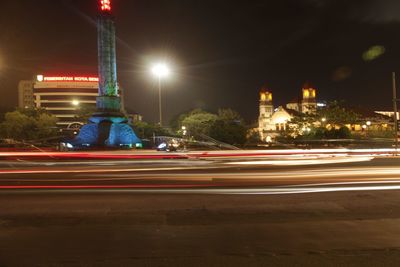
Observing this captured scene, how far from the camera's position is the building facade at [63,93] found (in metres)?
147

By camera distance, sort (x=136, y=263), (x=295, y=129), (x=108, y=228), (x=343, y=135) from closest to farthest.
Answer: (x=136, y=263) → (x=108, y=228) → (x=343, y=135) → (x=295, y=129)

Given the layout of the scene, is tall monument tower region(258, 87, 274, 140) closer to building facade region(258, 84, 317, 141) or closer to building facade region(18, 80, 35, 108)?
building facade region(258, 84, 317, 141)

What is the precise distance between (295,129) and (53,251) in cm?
7484

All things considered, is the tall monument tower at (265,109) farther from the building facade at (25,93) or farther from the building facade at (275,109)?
the building facade at (25,93)

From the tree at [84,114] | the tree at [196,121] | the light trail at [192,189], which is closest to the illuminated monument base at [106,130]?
the tree at [196,121]

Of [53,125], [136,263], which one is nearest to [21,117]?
[53,125]

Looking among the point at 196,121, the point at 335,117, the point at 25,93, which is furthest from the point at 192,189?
the point at 25,93

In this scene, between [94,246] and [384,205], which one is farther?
[384,205]

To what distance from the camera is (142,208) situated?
1030 cm

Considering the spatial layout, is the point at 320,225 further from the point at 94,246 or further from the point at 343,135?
the point at 343,135

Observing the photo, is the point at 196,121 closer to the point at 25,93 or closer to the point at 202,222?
the point at 202,222

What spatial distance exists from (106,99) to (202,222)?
166 feet

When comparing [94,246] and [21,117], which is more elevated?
[21,117]

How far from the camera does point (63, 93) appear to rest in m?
148
